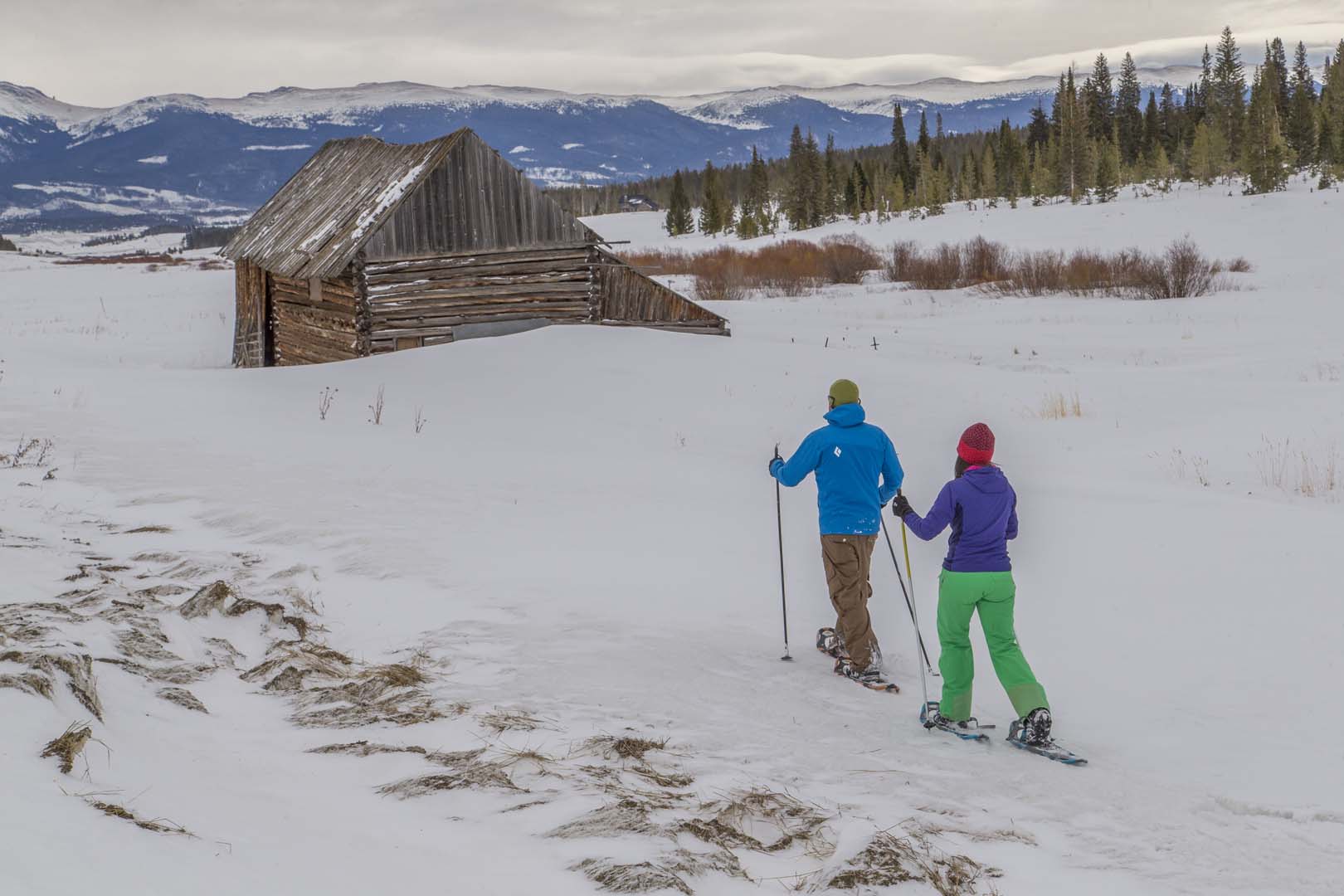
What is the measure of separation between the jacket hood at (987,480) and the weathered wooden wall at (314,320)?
15980 millimetres

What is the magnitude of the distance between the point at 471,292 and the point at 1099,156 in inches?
2799

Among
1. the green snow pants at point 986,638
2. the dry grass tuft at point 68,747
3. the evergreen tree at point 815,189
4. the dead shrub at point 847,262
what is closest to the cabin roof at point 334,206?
the green snow pants at point 986,638

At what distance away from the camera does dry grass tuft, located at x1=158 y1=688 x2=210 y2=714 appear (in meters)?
5.11

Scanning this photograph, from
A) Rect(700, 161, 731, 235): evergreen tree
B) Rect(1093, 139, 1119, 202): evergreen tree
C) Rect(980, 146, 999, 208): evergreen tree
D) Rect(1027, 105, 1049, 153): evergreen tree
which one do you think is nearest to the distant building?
Rect(700, 161, 731, 235): evergreen tree

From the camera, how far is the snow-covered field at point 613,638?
4.11 m

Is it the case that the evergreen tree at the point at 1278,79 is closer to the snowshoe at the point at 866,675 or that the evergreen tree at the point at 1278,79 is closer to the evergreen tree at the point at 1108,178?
the evergreen tree at the point at 1108,178

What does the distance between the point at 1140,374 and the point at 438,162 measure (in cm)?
1374

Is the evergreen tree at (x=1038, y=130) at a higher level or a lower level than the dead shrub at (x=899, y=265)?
higher

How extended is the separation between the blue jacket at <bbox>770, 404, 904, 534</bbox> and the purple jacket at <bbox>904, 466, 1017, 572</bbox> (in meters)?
0.84

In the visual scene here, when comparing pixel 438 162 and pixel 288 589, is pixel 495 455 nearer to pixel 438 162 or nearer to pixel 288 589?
pixel 288 589

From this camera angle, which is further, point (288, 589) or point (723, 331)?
point (723, 331)

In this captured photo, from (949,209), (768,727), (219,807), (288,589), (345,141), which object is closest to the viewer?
(219,807)

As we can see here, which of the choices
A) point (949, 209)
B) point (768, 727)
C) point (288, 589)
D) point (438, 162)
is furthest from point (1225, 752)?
point (949, 209)

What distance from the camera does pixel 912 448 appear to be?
14539mm
